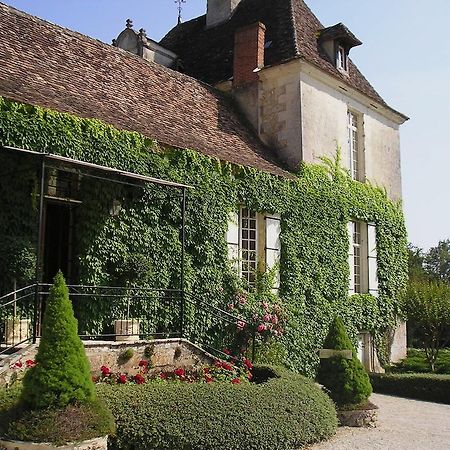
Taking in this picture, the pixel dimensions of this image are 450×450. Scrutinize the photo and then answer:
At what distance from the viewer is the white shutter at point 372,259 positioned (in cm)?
1720

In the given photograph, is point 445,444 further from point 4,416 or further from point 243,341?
point 4,416

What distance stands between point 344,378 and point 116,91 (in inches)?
297

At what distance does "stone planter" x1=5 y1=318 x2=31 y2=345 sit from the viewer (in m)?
8.94

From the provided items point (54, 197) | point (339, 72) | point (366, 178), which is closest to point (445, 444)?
point (54, 197)

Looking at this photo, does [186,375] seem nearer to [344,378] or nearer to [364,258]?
[344,378]

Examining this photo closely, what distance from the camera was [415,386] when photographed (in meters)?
14.7

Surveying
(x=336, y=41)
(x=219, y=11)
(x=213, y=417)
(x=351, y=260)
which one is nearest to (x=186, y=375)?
(x=213, y=417)

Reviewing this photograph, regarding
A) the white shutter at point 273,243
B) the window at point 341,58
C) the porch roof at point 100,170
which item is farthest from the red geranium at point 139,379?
the window at point 341,58

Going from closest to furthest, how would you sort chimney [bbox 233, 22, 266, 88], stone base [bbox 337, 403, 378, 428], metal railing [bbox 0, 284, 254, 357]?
metal railing [bbox 0, 284, 254, 357] → stone base [bbox 337, 403, 378, 428] → chimney [bbox 233, 22, 266, 88]

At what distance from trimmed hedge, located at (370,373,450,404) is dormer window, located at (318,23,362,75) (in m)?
8.67

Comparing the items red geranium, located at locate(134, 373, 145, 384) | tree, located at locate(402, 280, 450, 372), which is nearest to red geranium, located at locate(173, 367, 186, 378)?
red geranium, located at locate(134, 373, 145, 384)

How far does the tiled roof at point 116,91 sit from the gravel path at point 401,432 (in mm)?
6011

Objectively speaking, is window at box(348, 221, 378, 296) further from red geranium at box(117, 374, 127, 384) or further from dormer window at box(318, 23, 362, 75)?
red geranium at box(117, 374, 127, 384)

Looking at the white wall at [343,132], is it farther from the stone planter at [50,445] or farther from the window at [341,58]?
the stone planter at [50,445]
